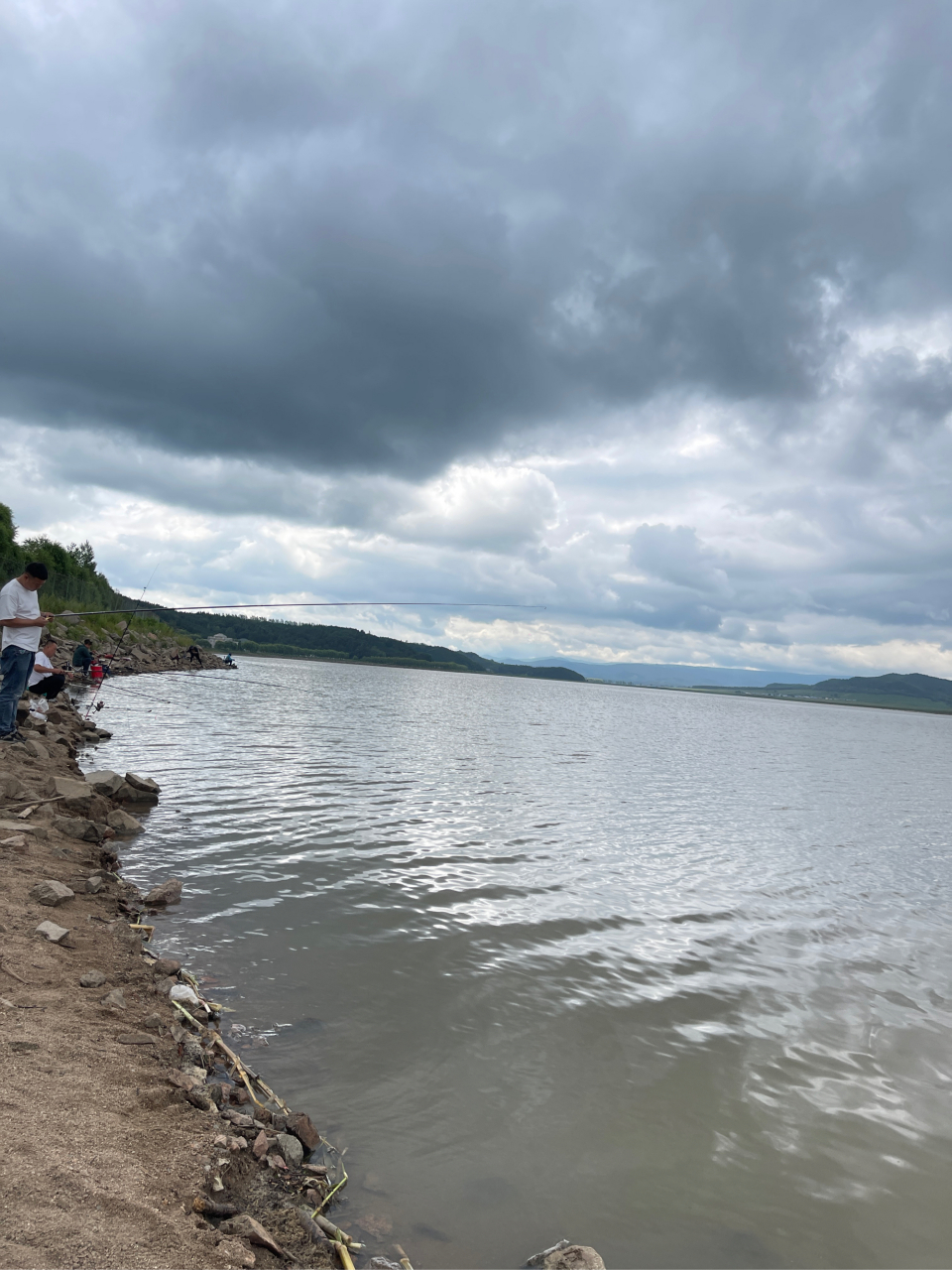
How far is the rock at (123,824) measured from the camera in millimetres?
10816

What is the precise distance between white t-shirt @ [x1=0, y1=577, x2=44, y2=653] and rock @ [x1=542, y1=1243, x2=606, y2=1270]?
11.3 m

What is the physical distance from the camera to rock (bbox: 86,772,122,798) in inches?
482

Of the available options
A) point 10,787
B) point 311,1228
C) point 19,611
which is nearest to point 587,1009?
point 311,1228

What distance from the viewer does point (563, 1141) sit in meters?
4.70

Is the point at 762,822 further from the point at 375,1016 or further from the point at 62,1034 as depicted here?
the point at 62,1034

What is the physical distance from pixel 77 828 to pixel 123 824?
4.99ft

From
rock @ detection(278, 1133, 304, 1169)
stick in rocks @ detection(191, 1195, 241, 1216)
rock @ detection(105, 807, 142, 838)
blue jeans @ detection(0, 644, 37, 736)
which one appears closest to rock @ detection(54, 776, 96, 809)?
rock @ detection(105, 807, 142, 838)

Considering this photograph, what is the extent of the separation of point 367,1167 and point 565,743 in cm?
2890

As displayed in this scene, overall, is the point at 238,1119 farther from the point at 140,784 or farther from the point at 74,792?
the point at 140,784

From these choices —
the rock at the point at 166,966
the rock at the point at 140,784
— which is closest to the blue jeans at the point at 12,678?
the rock at the point at 140,784

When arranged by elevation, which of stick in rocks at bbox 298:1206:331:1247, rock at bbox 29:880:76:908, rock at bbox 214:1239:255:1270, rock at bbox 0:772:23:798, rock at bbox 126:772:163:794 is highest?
rock at bbox 0:772:23:798

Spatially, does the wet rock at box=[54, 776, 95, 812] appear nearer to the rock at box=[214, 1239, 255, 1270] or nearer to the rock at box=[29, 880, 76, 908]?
the rock at box=[29, 880, 76, 908]

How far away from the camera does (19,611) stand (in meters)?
11.4

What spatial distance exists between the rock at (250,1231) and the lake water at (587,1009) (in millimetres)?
783
